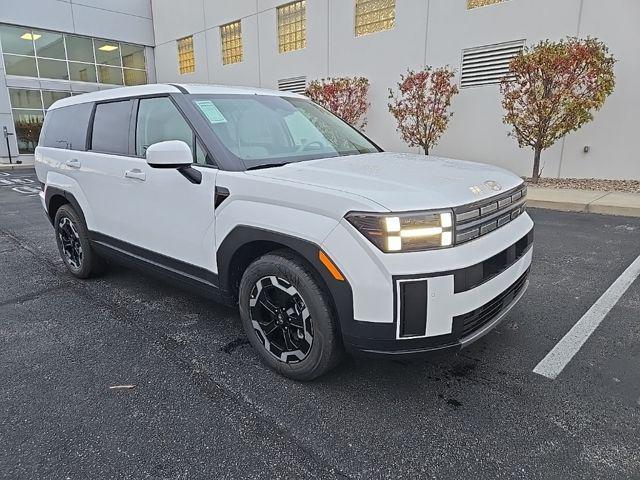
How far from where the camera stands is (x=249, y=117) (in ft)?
10.4

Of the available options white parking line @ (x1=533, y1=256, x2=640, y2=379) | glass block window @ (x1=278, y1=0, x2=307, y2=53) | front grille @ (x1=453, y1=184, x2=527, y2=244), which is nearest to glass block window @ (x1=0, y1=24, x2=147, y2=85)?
glass block window @ (x1=278, y1=0, x2=307, y2=53)

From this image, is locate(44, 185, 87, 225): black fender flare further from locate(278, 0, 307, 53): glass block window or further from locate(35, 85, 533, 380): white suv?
locate(278, 0, 307, 53): glass block window

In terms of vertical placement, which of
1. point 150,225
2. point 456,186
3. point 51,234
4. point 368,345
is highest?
point 456,186

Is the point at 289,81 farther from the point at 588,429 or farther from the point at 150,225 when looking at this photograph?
the point at 588,429

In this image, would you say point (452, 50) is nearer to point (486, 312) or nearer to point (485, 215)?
point (485, 215)

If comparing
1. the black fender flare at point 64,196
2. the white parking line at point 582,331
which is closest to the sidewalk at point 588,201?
the white parking line at point 582,331

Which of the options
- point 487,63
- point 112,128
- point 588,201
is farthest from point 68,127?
point 487,63

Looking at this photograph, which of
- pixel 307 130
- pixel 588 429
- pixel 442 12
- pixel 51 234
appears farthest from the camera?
pixel 442 12

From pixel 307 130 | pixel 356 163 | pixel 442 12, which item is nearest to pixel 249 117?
pixel 307 130

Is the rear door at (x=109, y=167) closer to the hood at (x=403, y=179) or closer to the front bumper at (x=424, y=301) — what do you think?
the hood at (x=403, y=179)

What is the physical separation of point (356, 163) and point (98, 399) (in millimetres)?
2094

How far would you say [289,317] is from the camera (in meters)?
2.49

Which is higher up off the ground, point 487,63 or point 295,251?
point 487,63

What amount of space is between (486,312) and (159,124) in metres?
2.62
